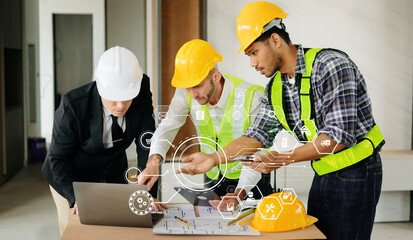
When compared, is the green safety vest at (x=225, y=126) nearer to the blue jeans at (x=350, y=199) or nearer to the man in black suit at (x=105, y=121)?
the man in black suit at (x=105, y=121)

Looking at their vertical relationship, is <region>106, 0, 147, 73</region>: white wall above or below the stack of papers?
above

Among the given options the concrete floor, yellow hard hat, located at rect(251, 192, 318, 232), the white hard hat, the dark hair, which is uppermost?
the dark hair

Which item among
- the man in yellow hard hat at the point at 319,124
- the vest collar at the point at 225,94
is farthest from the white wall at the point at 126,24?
the man in yellow hard hat at the point at 319,124

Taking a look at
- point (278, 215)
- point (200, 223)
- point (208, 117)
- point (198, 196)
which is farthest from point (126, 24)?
point (278, 215)

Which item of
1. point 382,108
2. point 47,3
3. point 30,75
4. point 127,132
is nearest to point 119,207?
point 127,132

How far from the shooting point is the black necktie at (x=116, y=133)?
6.43 feet

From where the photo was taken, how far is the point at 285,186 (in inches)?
75.1

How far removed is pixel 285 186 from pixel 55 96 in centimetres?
268

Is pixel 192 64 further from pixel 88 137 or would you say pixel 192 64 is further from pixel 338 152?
pixel 338 152

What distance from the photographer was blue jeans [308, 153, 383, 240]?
1857mm

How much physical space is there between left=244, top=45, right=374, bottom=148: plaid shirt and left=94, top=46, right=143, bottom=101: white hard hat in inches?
21.9

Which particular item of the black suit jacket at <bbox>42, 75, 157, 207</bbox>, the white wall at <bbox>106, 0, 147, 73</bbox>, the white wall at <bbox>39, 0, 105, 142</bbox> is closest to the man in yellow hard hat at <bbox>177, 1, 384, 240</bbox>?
the black suit jacket at <bbox>42, 75, 157, 207</bbox>

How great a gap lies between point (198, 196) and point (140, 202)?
0.88 ft

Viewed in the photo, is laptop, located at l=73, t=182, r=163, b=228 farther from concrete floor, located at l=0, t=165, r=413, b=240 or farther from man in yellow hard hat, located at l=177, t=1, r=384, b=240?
concrete floor, located at l=0, t=165, r=413, b=240
